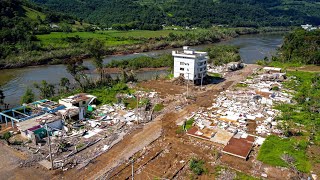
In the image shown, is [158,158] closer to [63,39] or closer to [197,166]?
[197,166]

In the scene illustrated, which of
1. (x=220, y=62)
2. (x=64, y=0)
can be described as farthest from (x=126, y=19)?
(x=220, y=62)

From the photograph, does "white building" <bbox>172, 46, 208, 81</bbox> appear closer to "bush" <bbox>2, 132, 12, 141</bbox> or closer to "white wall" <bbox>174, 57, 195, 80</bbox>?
"white wall" <bbox>174, 57, 195, 80</bbox>

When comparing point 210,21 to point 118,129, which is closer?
point 118,129

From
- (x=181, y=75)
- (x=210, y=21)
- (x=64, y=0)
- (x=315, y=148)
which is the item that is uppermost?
(x=64, y=0)

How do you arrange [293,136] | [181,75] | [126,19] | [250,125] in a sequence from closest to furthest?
[293,136] → [250,125] → [181,75] → [126,19]

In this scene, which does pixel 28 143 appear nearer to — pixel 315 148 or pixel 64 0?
pixel 315 148

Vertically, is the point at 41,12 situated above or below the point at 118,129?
above

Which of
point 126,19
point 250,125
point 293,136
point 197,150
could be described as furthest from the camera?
point 126,19
